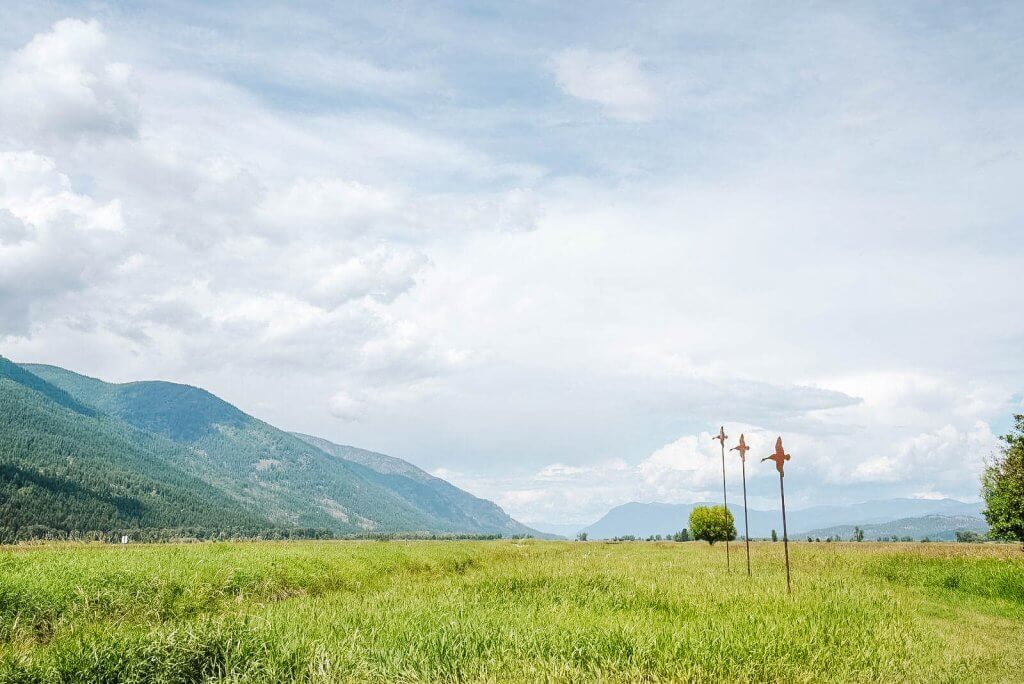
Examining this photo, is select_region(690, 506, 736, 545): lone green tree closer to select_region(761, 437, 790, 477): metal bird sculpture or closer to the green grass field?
the green grass field

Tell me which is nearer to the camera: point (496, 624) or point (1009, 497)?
point (496, 624)

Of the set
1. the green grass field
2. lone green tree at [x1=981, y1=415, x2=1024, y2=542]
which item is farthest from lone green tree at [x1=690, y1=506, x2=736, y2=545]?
the green grass field

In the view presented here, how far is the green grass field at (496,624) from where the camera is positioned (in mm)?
11656

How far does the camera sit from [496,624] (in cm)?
1432

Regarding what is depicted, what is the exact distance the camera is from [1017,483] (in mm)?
45344

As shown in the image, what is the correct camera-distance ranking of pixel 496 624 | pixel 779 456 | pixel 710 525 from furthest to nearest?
pixel 710 525
pixel 779 456
pixel 496 624

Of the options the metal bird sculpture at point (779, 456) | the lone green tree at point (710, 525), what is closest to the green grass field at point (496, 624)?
the metal bird sculpture at point (779, 456)

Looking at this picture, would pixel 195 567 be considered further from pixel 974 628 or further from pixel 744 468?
pixel 974 628

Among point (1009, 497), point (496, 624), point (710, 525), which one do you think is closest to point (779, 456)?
point (496, 624)

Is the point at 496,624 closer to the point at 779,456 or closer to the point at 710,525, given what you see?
the point at 779,456

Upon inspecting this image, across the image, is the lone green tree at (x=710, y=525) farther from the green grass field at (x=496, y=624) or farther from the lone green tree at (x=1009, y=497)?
the green grass field at (x=496, y=624)

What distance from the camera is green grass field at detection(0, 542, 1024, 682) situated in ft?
38.2

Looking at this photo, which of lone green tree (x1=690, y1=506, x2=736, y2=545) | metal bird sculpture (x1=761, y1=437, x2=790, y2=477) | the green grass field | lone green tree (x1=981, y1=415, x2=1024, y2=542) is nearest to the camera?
the green grass field

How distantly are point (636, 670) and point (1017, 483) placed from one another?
154 ft
